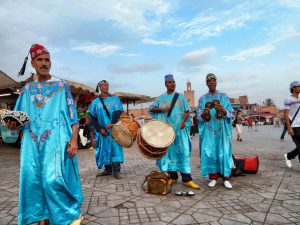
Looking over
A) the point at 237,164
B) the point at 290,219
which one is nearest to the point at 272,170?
the point at 237,164

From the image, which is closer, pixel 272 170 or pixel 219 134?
pixel 219 134

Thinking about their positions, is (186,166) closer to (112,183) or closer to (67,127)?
(112,183)

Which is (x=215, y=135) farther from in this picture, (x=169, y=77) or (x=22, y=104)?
(x=22, y=104)

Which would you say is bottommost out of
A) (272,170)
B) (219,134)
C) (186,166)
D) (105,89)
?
(272,170)

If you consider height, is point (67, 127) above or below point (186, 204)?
above

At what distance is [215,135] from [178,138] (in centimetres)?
65

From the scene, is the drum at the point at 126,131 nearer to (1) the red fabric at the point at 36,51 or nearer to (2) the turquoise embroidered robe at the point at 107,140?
(2) the turquoise embroidered robe at the point at 107,140

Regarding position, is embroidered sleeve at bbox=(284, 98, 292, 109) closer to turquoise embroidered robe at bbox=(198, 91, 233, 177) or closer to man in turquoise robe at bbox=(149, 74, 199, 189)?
turquoise embroidered robe at bbox=(198, 91, 233, 177)

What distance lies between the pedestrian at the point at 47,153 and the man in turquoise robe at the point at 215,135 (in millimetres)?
2555

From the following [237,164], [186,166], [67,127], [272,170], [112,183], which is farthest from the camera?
[272,170]

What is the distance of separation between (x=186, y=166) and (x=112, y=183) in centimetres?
145

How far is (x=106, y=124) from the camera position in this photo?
5.71 metres

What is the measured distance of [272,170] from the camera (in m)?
6.12

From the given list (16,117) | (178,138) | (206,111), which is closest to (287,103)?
(206,111)
